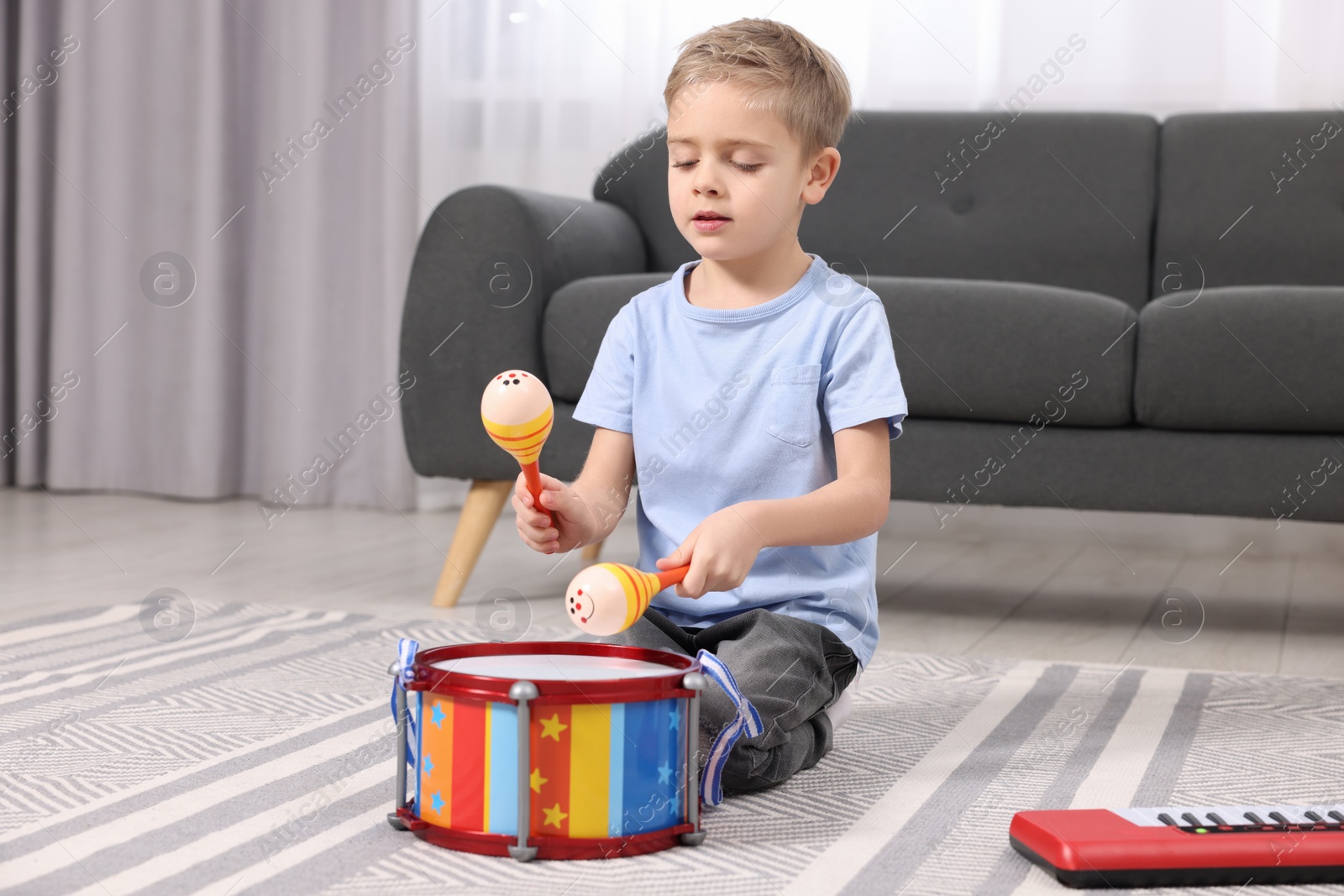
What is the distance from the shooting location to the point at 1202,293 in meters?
1.54

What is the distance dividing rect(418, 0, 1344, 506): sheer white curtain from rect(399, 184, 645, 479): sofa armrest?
90cm

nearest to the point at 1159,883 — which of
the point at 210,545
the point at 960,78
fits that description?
the point at 210,545

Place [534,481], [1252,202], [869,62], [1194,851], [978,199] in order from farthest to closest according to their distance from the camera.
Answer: [869,62]
[978,199]
[1252,202]
[534,481]
[1194,851]

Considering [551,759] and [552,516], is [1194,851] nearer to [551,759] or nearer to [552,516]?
[551,759]

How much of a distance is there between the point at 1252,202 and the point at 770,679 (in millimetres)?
1460

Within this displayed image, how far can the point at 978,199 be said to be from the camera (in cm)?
212

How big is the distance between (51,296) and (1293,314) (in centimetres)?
251

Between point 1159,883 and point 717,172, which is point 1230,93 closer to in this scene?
point 717,172

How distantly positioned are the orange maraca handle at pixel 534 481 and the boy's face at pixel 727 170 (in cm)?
23

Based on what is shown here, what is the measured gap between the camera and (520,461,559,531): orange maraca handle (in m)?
0.86

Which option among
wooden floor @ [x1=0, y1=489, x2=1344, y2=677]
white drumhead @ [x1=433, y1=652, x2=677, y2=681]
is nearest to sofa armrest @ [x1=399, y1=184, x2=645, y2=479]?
wooden floor @ [x1=0, y1=489, x2=1344, y2=677]

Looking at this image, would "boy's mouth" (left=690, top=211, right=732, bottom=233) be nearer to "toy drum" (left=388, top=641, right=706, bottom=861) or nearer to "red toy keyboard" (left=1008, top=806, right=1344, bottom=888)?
"toy drum" (left=388, top=641, right=706, bottom=861)

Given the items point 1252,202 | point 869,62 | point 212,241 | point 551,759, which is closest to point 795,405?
point 551,759

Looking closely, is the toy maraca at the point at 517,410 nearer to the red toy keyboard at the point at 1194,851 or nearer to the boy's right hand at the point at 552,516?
the boy's right hand at the point at 552,516
